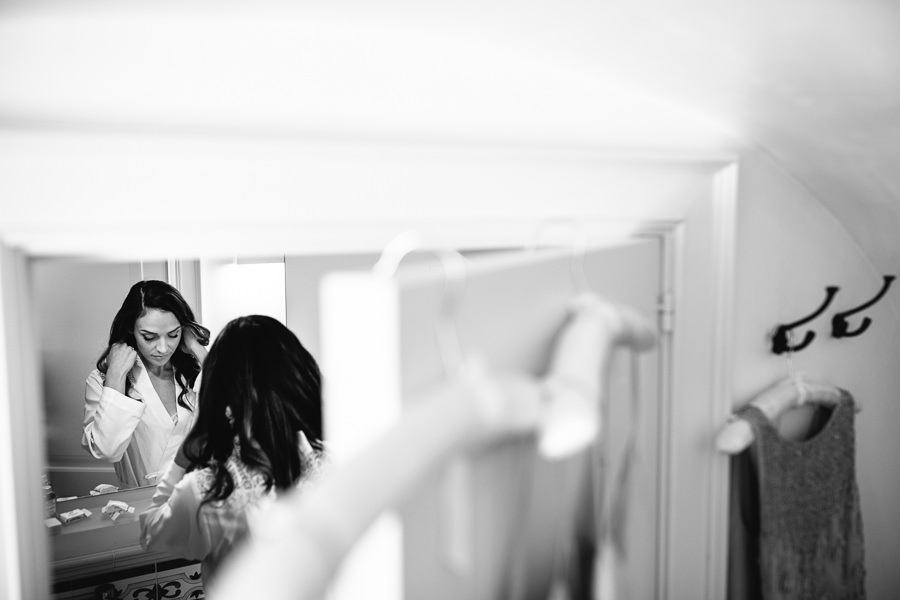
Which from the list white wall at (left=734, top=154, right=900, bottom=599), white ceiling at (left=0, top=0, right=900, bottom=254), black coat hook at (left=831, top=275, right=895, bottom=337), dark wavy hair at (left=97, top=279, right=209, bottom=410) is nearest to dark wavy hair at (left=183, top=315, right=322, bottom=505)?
white ceiling at (left=0, top=0, right=900, bottom=254)

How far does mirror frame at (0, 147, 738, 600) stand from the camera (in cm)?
68

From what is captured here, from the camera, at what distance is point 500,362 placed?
90 cm

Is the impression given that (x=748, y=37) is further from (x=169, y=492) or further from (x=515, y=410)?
(x=169, y=492)

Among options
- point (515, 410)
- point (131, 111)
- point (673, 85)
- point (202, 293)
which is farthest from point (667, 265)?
point (202, 293)

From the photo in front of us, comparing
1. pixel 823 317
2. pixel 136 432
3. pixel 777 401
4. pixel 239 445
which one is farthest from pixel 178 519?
pixel 823 317

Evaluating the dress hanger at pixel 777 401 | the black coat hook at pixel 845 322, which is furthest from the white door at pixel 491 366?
the black coat hook at pixel 845 322

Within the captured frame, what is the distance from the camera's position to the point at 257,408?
0.95m

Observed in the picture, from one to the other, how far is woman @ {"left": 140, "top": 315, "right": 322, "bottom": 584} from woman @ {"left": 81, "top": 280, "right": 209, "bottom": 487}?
1.55 ft

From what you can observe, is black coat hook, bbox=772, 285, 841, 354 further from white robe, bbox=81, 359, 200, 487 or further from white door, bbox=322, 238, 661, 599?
white robe, bbox=81, 359, 200, 487

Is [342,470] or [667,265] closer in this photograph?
[342,470]

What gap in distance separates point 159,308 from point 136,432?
289mm

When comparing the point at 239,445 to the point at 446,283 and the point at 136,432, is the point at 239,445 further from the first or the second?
the point at 136,432

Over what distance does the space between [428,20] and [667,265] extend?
1.63 feet

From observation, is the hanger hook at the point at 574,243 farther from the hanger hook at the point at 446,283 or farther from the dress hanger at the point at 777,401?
the dress hanger at the point at 777,401
